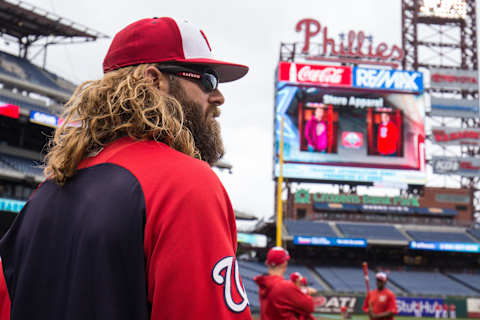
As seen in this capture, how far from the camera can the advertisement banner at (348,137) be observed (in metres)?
29.0

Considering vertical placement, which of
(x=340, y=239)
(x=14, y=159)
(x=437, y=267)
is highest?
(x=14, y=159)

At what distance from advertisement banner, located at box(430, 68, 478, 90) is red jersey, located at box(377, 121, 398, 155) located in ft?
32.2

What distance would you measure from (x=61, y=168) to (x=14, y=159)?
2696cm

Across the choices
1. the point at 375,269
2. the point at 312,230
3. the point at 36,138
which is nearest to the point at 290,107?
the point at 312,230

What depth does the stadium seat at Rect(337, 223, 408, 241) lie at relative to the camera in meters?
32.2

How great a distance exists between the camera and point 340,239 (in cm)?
3070

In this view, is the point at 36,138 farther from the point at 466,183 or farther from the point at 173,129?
the point at 466,183

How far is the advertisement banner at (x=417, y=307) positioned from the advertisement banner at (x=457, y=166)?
523 inches

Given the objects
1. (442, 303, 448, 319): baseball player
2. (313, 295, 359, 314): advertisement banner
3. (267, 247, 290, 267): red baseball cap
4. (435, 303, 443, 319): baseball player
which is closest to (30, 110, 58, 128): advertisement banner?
(313, 295, 359, 314): advertisement banner

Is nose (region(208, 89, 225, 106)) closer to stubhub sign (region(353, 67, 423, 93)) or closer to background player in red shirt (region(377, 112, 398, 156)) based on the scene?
background player in red shirt (region(377, 112, 398, 156))

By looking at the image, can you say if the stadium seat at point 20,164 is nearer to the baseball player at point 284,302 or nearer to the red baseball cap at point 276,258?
the red baseball cap at point 276,258

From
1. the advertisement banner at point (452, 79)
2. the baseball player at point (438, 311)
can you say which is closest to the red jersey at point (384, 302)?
the baseball player at point (438, 311)

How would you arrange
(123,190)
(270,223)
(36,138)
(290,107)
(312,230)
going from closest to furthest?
(123,190) < (36,138) < (290,107) < (312,230) < (270,223)

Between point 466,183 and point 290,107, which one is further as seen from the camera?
point 466,183
